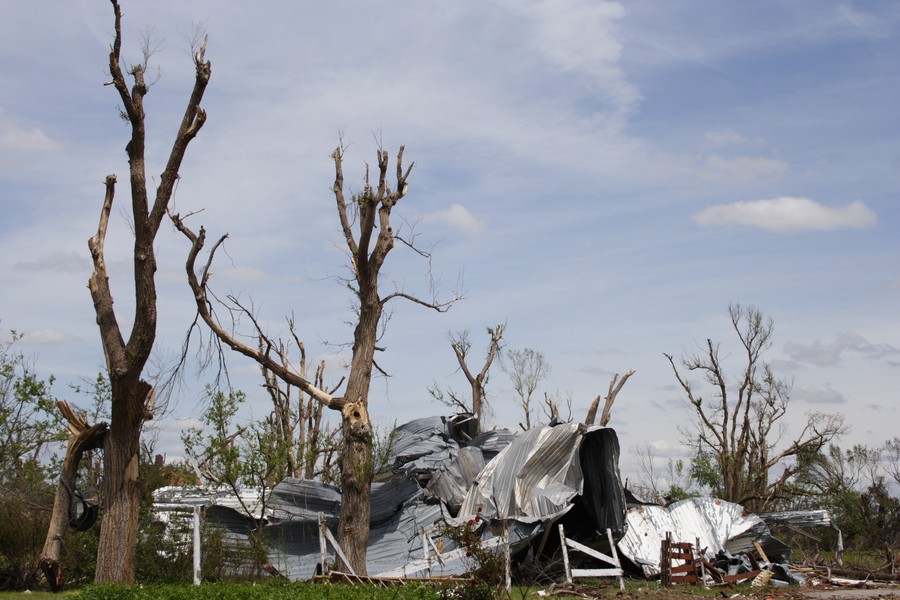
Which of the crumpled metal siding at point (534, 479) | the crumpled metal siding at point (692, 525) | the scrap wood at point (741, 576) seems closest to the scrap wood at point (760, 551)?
the crumpled metal siding at point (692, 525)

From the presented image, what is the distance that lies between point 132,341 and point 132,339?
3cm

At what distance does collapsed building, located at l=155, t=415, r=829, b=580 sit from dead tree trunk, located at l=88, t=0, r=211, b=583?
4.18 metres

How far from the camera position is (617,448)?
1823 centimetres

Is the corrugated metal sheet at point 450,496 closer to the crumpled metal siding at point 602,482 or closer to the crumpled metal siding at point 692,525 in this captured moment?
the crumpled metal siding at point 602,482

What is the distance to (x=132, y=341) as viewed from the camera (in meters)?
13.2

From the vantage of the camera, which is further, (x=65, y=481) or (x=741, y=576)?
(x=741, y=576)

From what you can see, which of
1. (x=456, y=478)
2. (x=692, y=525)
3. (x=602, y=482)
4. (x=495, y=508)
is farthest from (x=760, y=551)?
(x=456, y=478)

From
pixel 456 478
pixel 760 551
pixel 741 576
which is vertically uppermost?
pixel 456 478

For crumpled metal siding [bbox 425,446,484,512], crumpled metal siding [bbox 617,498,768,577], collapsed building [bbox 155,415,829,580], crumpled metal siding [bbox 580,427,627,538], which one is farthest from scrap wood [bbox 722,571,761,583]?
crumpled metal siding [bbox 425,446,484,512]

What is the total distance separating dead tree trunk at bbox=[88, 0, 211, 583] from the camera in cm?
1312

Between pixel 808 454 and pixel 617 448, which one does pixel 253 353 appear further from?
pixel 808 454

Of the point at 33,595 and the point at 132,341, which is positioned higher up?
the point at 132,341

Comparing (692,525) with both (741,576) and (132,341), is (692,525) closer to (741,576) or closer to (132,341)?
(741,576)

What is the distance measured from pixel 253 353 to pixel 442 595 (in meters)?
7.99
